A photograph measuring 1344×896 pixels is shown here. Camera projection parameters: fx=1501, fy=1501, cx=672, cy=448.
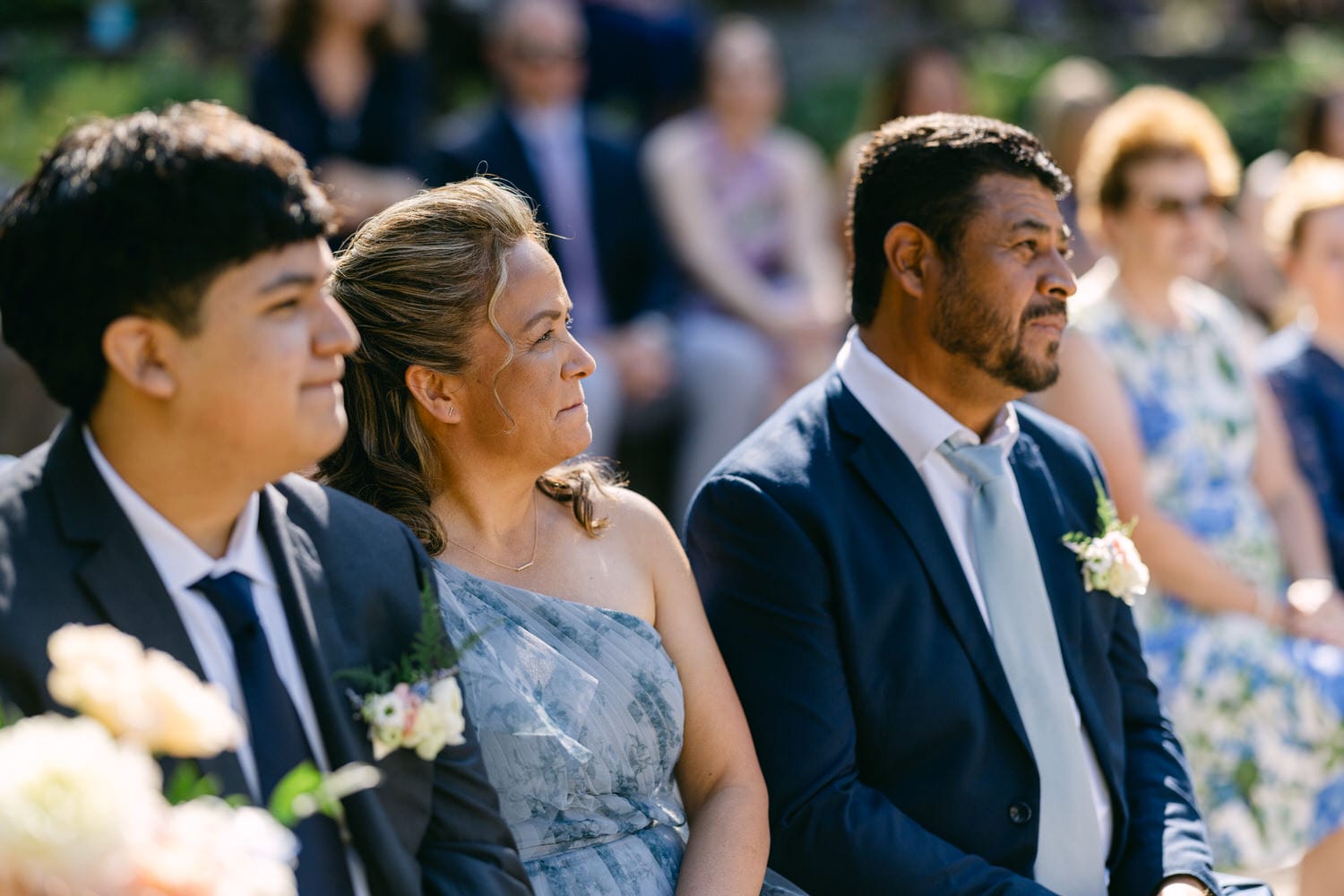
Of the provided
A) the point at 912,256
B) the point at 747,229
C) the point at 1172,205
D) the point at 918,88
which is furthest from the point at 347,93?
the point at 912,256

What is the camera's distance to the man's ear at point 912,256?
330 centimetres

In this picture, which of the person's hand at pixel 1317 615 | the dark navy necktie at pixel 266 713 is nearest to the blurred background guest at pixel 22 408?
the dark navy necktie at pixel 266 713

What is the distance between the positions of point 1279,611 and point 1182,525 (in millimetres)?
366

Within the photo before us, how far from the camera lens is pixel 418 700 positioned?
2.23 m

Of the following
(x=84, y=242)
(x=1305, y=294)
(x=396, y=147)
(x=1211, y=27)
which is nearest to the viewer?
(x=84, y=242)

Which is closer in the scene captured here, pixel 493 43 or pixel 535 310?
pixel 535 310

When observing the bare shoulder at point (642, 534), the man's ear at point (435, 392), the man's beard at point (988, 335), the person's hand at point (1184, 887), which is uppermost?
the man's beard at point (988, 335)

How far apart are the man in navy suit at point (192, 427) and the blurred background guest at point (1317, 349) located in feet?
12.5

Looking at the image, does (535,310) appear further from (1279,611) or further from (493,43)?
(493,43)

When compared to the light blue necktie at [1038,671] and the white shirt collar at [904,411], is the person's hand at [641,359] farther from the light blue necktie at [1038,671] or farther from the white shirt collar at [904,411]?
the light blue necktie at [1038,671]

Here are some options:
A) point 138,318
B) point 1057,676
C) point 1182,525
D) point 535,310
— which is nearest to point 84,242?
point 138,318

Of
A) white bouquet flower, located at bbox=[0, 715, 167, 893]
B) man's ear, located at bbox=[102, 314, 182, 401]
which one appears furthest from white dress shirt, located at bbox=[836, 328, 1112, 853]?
white bouquet flower, located at bbox=[0, 715, 167, 893]

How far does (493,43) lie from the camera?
22.4 feet

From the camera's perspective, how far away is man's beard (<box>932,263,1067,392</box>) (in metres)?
3.23
